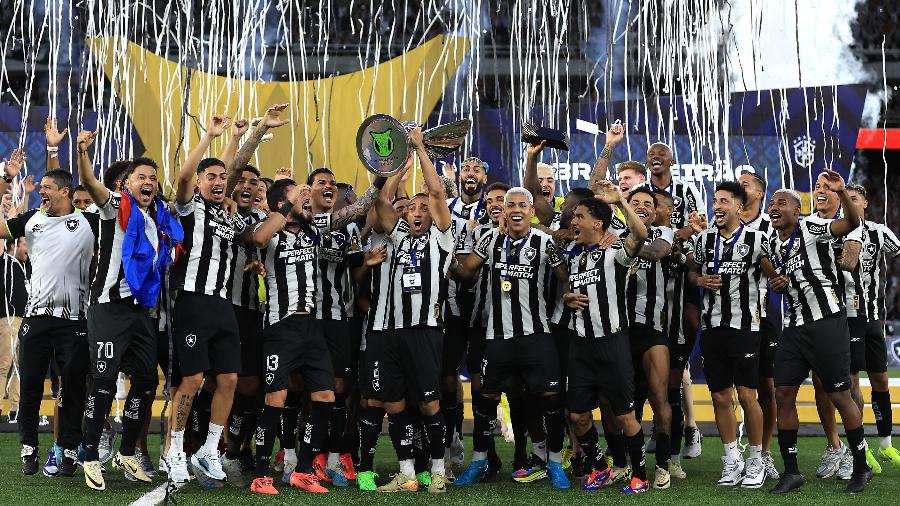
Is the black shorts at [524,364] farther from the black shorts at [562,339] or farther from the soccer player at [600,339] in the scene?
the black shorts at [562,339]

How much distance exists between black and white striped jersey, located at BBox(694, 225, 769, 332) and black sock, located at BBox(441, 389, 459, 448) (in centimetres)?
166

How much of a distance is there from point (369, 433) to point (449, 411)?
0.87m

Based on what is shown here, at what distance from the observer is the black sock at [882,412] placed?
799 cm

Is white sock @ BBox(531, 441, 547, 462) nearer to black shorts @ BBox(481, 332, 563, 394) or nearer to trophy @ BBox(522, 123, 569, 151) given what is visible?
black shorts @ BBox(481, 332, 563, 394)

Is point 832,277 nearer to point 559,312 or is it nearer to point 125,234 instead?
point 559,312

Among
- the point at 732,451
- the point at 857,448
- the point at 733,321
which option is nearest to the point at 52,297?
the point at 733,321

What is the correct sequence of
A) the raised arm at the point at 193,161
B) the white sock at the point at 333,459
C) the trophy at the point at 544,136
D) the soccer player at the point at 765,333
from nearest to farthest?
the raised arm at the point at 193,161, the white sock at the point at 333,459, the trophy at the point at 544,136, the soccer player at the point at 765,333

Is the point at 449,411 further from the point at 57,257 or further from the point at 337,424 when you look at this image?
the point at 57,257

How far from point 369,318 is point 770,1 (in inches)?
217

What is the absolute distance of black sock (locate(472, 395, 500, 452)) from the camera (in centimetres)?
689

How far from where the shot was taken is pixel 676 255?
7020 mm


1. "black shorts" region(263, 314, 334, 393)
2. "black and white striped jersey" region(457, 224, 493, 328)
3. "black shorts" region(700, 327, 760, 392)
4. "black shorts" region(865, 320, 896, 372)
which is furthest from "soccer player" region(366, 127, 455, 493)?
"black shorts" region(865, 320, 896, 372)

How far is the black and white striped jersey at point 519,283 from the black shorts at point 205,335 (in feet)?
4.97

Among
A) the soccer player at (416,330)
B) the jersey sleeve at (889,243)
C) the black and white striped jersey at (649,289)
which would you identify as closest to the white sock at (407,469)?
the soccer player at (416,330)
